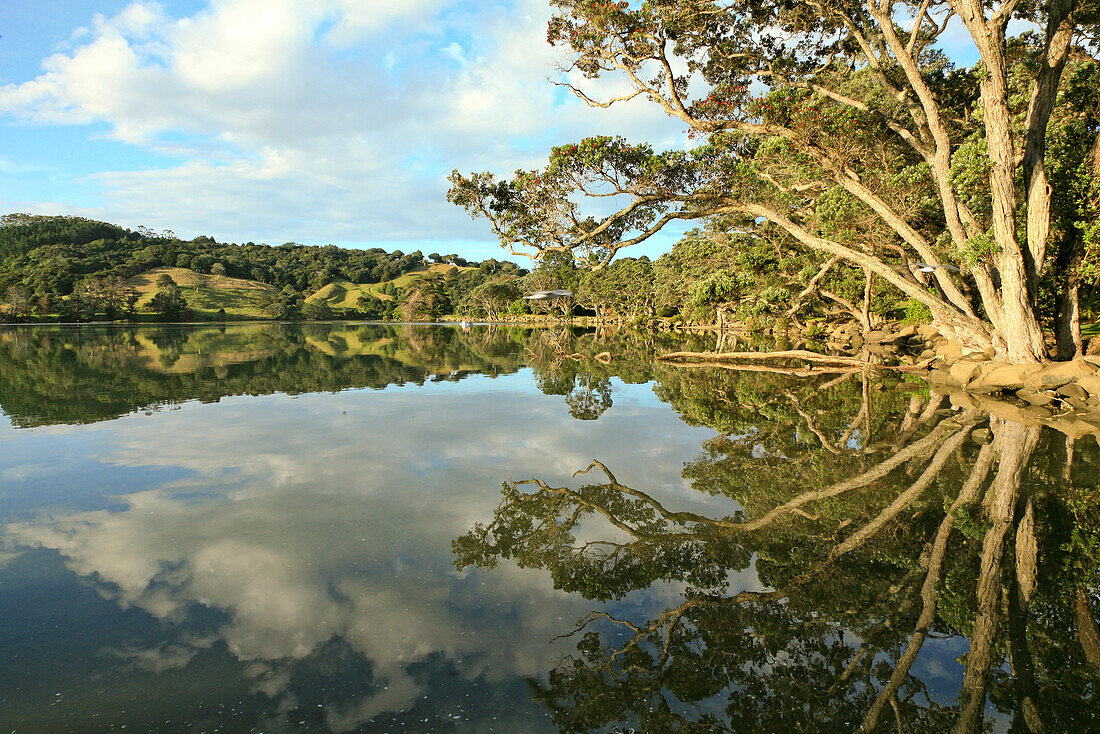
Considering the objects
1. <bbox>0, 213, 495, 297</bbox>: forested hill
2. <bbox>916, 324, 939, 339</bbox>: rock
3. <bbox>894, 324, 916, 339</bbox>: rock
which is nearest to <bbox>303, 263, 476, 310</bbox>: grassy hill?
<bbox>0, 213, 495, 297</bbox>: forested hill

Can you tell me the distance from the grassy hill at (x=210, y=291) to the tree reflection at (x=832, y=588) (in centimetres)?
10917

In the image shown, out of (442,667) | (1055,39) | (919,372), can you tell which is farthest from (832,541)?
(919,372)

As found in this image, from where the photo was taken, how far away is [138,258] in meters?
112

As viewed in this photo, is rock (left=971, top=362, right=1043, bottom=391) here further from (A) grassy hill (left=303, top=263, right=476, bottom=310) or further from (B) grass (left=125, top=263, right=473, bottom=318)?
(A) grassy hill (left=303, top=263, right=476, bottom=310)

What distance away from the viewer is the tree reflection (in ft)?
10.2

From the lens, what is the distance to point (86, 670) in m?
3.31

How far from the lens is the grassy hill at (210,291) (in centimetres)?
9900

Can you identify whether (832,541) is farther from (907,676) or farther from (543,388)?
(543,388)

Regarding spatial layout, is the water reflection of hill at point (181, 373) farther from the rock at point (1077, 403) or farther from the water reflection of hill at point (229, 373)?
the rock at point (1077, 403)

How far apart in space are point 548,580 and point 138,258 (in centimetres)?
13871

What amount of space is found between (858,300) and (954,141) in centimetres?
1447

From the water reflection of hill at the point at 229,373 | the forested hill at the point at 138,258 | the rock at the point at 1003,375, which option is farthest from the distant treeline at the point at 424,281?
the rock at the point at 1003,375

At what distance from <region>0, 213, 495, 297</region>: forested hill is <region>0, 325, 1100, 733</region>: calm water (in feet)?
339

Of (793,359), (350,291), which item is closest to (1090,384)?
(793,359)
